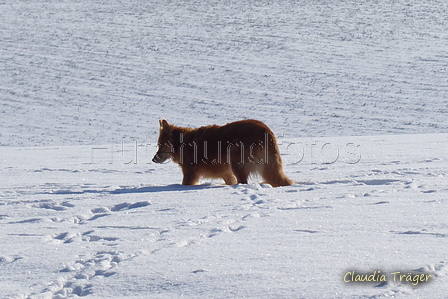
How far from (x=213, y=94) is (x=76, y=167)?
→ 11697 mm

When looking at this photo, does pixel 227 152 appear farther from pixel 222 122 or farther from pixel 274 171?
pixel 222 122

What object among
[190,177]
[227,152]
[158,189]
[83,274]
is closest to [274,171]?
[227,152]

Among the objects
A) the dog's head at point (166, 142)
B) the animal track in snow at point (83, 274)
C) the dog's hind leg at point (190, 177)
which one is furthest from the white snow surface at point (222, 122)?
the dog's head at point (166, 142)

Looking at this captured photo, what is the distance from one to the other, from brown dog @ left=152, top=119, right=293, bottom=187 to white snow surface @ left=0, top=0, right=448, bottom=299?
0.91 ft

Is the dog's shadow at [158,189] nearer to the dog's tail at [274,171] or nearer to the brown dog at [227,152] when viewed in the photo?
the brown dog at [227,152]

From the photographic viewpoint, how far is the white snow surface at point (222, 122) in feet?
9.96

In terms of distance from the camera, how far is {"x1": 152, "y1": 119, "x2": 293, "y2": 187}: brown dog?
236 inches

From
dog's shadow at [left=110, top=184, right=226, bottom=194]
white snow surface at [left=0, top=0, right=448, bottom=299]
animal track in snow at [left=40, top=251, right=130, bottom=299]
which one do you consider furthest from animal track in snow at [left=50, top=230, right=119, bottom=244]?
dog's shadow at [left=110, top=184, right=226, bottom=194]

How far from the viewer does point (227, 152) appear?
6238 mm

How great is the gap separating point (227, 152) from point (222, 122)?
1039 cm

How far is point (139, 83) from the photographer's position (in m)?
20.5

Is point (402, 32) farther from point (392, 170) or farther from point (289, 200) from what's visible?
point (289, 200)

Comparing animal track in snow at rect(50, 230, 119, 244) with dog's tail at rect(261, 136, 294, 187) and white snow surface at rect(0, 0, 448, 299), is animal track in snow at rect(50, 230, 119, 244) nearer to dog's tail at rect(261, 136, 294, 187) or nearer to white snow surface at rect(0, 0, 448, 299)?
white snow surface at rect(0, 0, 448, 299)

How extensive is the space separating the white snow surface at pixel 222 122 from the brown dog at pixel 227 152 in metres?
0.28
